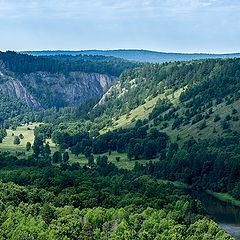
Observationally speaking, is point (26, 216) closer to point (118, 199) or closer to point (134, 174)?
point (118, 199)

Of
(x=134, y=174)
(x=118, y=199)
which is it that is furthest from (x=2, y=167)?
(x=118, y=199)

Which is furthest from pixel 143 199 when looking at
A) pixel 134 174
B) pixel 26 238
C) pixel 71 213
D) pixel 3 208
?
pixel 134 174

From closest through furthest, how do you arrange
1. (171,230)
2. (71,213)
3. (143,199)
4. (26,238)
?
(26,238) < (171,230) < (71,213) < (143,199)

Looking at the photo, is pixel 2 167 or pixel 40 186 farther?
pixel 2 167

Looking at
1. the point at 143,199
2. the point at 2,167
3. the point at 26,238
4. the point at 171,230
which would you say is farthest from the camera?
the point at 2,167

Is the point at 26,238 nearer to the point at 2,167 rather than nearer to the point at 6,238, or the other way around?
the point at 6,238

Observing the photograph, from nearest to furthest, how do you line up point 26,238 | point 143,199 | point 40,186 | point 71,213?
point 26,238 → point 71,213 → point 143,199 → point 40,186
